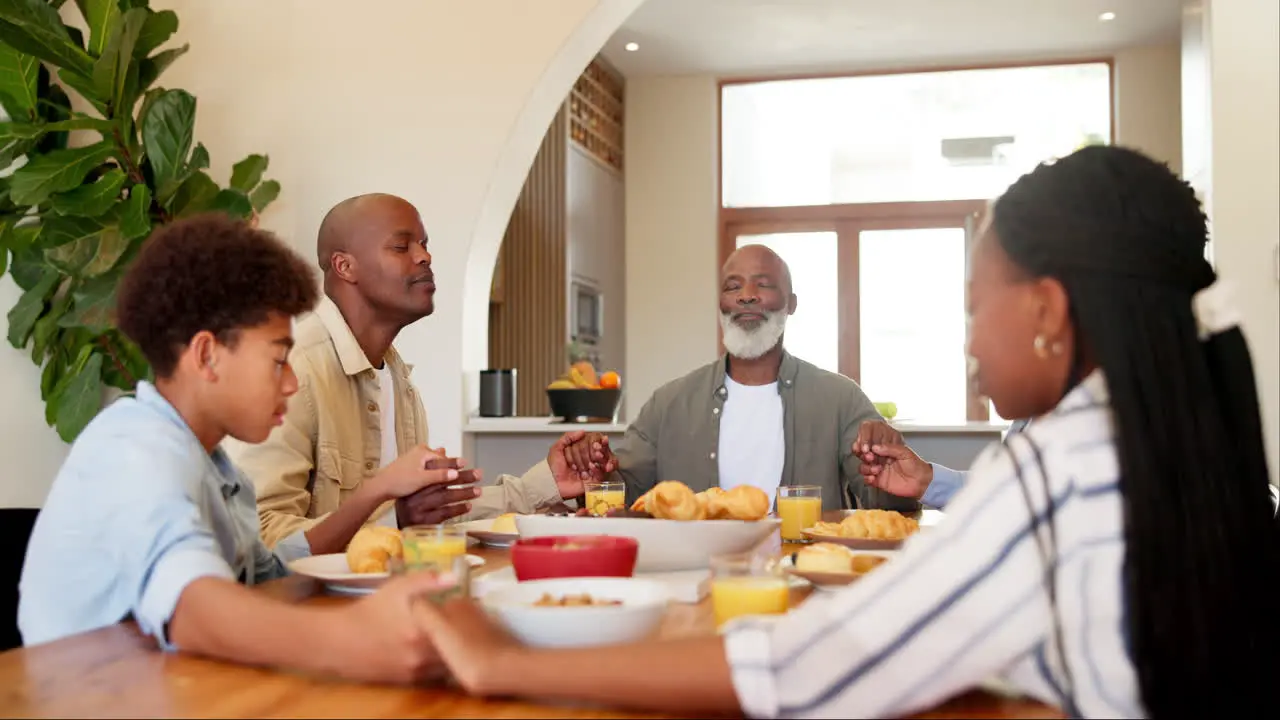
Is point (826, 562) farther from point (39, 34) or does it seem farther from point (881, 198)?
point (881, 198)

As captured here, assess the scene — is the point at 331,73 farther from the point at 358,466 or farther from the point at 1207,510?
the point at 1207,510

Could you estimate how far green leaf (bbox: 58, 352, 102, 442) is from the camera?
13.8 feet

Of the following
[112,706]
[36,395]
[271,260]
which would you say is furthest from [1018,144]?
[112,706]

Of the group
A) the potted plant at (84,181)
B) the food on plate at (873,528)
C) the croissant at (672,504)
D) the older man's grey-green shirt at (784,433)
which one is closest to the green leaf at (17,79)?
the potted plant at (84,181)

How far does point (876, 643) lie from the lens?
3.21 feet

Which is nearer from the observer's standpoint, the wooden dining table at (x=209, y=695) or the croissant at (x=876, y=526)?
the wooden dining table at (x=209, y=695)

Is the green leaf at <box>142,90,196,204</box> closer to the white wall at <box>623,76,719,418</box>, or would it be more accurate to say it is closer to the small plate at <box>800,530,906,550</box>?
the small plate at <box>800,530,906,550</box>

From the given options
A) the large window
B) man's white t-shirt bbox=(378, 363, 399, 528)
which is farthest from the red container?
the large window

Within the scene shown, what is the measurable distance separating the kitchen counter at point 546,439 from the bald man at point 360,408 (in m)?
1.51

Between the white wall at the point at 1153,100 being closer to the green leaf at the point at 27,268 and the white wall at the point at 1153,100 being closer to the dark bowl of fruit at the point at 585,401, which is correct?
the dark bowl of fruit at the point at 585,401

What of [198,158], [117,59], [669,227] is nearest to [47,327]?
[198,158]

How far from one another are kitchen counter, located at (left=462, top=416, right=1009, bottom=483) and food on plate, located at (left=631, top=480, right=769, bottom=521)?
229cm

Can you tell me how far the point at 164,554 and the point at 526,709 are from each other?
50 centimetres

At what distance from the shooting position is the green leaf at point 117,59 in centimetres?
392
